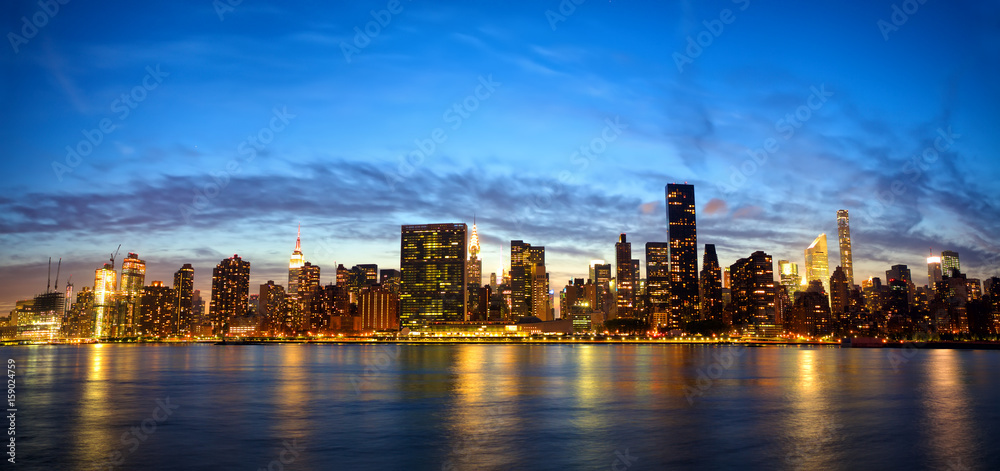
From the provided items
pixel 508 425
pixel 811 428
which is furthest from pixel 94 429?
pixel 811 428

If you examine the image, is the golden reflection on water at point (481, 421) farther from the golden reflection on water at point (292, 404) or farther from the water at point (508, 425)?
the golden reflection on water at point (292, 404)

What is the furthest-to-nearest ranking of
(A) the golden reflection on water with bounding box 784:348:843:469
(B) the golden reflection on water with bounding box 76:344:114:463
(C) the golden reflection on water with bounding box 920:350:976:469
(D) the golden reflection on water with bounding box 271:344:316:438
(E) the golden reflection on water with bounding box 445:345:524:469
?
1. (D) the golden reflection on water with bounding box 271:344:316:438
2. (C) the golden reflection on water with bounding box 920:350:976:469
3. (B) the golden reflection on water with bounding box 76:344:114:463
4. (A) the golden reflection on water with bounding box 784:348:843:469
5. (E) the golden reflection on water with bounding box 445:345:524:469

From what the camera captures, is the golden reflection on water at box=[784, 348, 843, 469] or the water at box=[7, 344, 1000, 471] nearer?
the water at box=[7, 344, 1000, 471]

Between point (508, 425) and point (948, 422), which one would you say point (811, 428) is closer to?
point (948, 422)

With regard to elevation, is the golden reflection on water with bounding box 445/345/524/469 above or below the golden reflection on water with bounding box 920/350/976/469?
above

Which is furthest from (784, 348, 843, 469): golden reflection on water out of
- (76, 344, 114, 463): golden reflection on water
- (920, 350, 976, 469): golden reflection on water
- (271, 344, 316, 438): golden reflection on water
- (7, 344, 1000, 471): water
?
(76, 344, 114, 463): golden reflection on water

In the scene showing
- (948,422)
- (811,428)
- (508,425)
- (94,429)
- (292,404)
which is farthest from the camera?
(292,404)

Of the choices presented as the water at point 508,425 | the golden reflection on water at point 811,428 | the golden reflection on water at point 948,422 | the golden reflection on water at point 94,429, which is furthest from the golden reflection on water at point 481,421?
the golden reflection on water at point 948,422

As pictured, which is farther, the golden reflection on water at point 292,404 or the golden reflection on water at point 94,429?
the golden reflection on water at point 292,404

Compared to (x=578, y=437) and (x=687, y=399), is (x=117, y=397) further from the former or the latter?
(x=687, y=399)

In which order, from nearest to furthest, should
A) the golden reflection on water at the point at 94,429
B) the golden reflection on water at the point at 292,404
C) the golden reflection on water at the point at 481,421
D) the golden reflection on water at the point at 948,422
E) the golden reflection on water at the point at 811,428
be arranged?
1. the golden reflection on water at the point at 481,421
2. the golden reflection on water at the point at 811,428
3. the golden reflection on water at the point at 94,429
4. the golden reflection on water at the point at 948,422
5. the golden reflection on water at the point at 292,404

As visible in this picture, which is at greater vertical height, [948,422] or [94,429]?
[94,429]

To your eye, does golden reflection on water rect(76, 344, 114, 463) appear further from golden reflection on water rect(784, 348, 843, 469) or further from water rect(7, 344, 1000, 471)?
golden reflection on water rect(784, 348, 843, 469)

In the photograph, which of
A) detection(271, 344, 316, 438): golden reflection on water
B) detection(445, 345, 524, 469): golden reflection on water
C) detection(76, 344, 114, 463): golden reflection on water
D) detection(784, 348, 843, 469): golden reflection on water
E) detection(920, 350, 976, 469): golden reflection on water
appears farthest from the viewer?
detection(271, 344, 316, 438): golden reflection on water
